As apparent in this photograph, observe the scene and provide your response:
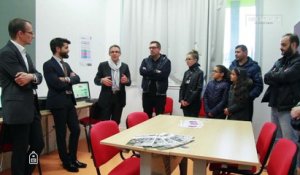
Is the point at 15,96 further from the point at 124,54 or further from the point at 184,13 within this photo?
the point at 184,13

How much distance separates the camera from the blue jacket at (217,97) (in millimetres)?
3725

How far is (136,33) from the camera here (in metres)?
5.28

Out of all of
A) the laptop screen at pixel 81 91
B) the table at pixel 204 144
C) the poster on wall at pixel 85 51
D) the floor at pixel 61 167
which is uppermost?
the poster on wall at pixel 85 51

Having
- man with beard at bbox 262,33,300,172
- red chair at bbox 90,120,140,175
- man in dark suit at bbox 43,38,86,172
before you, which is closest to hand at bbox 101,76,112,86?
man in dark suit at bbox 43,38,86,172

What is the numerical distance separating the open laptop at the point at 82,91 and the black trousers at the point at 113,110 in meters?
0.73

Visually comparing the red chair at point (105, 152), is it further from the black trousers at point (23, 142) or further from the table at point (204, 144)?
the black trousers at point (23, 142)

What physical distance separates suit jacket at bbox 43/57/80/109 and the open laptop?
46.4 inches

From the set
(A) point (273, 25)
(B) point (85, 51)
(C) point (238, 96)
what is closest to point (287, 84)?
(C) point (238, 96)

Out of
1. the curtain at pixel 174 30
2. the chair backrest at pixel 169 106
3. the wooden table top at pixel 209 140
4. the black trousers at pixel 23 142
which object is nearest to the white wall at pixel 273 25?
the curtain at pixel 174 30

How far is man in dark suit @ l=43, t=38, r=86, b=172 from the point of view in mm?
3206

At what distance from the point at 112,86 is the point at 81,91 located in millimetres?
1026

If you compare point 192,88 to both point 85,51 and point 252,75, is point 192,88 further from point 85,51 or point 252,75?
point 85,51

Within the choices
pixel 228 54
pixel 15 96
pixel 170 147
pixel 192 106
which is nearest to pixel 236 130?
pixel 170 147

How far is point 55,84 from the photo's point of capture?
317 centimetres
